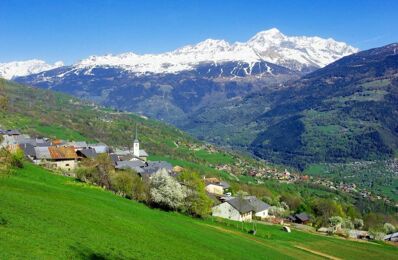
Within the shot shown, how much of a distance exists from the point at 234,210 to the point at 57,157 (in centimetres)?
4121

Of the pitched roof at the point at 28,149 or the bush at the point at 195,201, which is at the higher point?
the pitched roof at the point at 28,149

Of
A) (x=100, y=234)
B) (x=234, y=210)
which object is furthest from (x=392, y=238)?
(x=100, y=234)

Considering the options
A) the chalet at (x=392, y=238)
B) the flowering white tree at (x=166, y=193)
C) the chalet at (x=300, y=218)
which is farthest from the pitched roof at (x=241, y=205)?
the chalet at (x=392, y=238)

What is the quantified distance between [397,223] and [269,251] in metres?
108

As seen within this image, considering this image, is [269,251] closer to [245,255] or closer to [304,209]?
[245,255]

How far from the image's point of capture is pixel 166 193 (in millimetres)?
72250

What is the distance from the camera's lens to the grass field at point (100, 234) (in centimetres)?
3144

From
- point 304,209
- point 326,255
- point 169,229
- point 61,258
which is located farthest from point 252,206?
point 61,258

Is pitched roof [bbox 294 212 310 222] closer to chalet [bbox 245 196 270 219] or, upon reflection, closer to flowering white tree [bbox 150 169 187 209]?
chalet [bbox 245 196 270 219]

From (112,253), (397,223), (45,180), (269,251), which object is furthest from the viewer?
(397,223)

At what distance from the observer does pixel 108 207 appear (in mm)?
54156

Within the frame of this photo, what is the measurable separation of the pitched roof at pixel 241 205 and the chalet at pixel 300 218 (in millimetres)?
20726

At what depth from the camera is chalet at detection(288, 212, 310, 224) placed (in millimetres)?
118250

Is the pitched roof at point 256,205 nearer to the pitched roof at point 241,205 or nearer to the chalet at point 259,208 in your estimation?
the chalet at point 259,208
